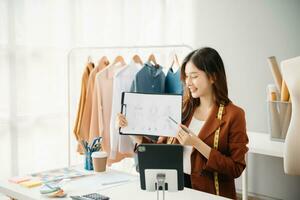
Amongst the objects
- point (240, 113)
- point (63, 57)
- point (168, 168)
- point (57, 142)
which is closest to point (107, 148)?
point (57, 142)

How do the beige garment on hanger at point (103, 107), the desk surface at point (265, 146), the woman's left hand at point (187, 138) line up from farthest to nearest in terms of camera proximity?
the beige garment on hanger at point (103, 107) < the desk surface at point (265, 146) < the woman's left hand at point (187, 138)

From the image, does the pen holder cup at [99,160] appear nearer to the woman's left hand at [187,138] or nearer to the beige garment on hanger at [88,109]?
the woman's left hand at [187,138]

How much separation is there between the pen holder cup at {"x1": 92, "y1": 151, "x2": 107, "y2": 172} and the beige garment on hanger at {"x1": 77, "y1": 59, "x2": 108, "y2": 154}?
781 millimetres

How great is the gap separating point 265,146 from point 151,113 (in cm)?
102

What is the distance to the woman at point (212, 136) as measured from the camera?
Result: 2.05m

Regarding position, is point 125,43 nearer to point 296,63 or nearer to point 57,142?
point 57,142

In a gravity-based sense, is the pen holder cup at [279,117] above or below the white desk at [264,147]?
above

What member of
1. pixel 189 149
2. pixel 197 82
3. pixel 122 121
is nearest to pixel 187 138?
pixel 189 149

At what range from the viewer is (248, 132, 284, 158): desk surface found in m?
2.76

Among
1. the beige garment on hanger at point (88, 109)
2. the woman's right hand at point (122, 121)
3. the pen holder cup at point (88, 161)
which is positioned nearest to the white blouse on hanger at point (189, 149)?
the woman's right hand at point (122, 121)

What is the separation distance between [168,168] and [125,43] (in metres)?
2.56

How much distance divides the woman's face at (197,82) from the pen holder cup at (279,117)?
809 mm

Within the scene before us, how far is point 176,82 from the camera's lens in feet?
9.34

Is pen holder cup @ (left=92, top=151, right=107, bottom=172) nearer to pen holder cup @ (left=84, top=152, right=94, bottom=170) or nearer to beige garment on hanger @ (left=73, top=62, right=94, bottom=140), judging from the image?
pen holder cup @ (left=84, top=152, right=94, bottom=170)
